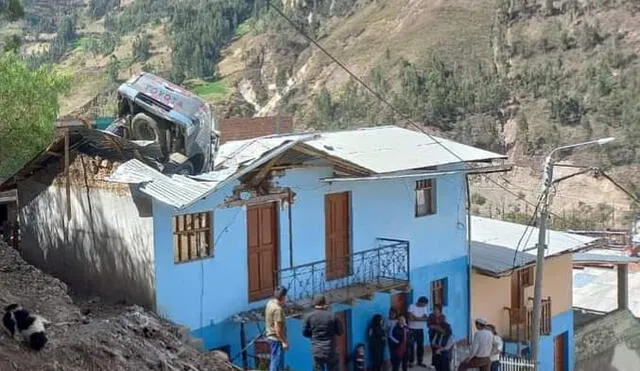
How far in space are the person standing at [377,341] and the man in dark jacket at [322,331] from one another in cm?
381

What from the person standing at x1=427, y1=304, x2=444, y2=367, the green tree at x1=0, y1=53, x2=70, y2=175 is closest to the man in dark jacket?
the person standing at x1=427, y1=304, x2=444, y2=367

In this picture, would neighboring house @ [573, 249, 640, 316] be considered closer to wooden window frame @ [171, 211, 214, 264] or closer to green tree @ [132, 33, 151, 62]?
wooden window frame @ [171, 211, 214, 264]

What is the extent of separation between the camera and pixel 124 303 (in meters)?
14.2

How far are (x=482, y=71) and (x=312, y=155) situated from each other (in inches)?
2129

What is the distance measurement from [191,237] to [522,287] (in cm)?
A: 1028

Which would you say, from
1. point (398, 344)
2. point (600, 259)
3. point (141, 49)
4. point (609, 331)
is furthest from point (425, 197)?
point (141, 49)

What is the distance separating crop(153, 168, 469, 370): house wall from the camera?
14047 millimetres

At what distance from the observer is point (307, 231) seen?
16078 millimetres

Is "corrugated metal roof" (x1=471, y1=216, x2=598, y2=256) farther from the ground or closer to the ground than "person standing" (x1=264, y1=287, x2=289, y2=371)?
closer to the ground

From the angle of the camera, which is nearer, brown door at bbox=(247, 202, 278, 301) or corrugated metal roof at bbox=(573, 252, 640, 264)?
brown door at bbox=(247, 202, 278, 301)

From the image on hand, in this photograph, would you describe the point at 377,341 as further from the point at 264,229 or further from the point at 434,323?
the point at 264,229

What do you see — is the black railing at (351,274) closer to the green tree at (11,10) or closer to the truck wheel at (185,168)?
the truck wheel at (185,168)

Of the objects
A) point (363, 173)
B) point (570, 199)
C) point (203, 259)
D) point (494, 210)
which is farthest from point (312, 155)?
point (570, 199)

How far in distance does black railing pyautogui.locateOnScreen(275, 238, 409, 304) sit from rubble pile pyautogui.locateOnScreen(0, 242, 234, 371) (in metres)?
2.93
